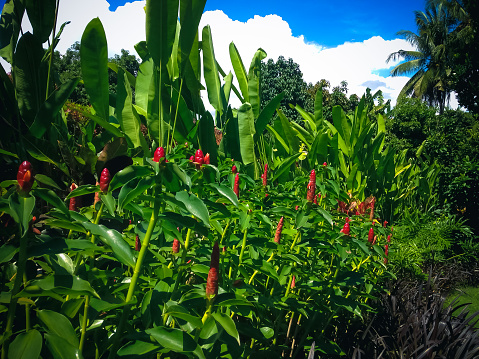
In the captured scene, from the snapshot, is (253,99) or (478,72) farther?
(478,72)

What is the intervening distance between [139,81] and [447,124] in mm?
5683

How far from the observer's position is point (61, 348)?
64 centimetres

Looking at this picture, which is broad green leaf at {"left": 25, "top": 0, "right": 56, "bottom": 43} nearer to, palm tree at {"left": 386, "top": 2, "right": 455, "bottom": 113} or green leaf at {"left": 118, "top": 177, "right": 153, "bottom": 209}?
green leaf at {"left": 118, "top": 177, "right": 153, "bottom": 209}

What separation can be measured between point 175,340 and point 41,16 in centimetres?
191

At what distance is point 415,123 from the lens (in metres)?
10.6

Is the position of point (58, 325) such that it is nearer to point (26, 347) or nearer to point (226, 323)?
point (26, 347)

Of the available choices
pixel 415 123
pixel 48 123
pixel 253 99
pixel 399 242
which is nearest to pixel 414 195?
pixel 399 242

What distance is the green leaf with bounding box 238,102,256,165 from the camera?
9.14 feet

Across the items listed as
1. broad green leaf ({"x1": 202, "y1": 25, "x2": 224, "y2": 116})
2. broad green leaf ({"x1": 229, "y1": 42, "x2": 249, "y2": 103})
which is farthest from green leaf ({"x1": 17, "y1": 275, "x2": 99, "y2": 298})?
broad green leaf ({"x1": 229, "y1": 42, "x2": 249, "y2": 103})

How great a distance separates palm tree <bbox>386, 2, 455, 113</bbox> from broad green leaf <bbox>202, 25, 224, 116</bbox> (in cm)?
2803

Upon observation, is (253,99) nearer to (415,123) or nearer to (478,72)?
(478,72)

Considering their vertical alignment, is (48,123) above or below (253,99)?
below

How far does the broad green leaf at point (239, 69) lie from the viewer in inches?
137

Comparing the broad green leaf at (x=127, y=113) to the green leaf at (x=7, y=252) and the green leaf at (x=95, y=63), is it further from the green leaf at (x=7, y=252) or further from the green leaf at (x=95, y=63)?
the green leaf at (x=7, y=252)
